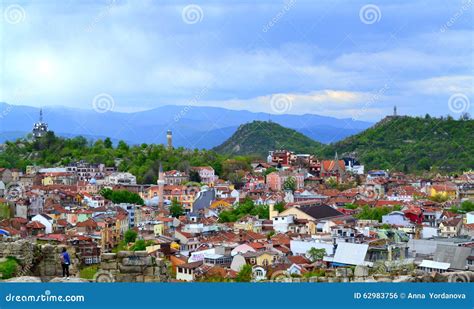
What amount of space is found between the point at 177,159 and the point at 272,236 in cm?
1525

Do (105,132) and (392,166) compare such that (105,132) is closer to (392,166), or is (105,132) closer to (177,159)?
(177,159)

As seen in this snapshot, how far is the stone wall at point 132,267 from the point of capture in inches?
181

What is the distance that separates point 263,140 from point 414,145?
10973 millimetres

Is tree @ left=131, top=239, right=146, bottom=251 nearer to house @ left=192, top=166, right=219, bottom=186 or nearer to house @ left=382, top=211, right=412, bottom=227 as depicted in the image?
house @ left=382, top=211, right=412, bottom=227

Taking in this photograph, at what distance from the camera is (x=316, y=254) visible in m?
11.9

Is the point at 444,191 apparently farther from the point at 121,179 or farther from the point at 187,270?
the point at 187,270

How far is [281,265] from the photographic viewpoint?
35.3 ft

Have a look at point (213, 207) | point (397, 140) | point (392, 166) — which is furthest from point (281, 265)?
point (397, 140)

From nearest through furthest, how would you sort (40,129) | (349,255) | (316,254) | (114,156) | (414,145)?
(349,255) < (316,254) < (114,156) < (40,129) < (414,145)

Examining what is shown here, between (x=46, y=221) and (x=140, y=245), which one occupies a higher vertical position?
(x=46, y=221)

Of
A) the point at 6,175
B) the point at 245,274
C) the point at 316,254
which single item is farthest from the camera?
the point at 6,175

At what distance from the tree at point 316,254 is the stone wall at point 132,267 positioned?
7.11 m

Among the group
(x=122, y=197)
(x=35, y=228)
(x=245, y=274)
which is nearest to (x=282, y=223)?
(x=35, y=228)

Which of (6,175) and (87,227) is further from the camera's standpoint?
(6,175)
